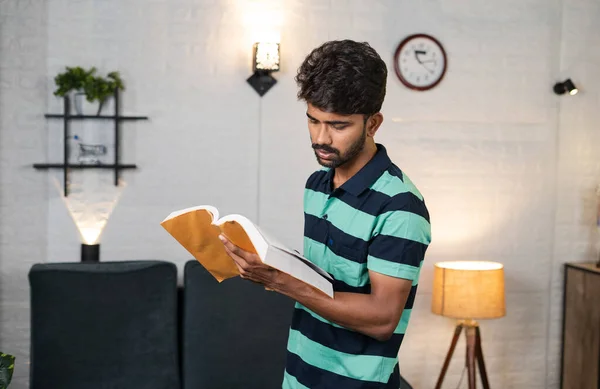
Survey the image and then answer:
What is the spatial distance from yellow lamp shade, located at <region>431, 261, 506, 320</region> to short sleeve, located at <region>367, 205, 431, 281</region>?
1900mm

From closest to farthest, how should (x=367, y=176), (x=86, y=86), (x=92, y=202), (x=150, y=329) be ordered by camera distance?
(x=367, y=176) → (x=150, y=329) → (x=86, y=86) → (x=92, y=202)

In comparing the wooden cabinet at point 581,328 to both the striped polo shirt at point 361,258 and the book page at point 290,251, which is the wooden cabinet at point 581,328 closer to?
the striped polo shirt at point 361,258

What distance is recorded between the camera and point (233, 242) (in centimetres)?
142

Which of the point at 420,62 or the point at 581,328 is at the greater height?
the point at 420,62

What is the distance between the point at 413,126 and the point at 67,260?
5.96 ft

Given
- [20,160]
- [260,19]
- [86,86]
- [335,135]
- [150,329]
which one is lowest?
[150,329]

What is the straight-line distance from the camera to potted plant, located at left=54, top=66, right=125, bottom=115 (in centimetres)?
302

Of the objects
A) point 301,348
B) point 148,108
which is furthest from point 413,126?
point 301,348

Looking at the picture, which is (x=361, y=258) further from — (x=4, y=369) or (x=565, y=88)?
(x=565, y=88)

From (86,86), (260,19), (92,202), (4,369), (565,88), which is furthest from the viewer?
(565,88)

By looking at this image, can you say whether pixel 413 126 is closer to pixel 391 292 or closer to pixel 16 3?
pixel 16 3

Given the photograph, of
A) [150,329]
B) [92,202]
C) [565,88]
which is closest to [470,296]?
[565,88]

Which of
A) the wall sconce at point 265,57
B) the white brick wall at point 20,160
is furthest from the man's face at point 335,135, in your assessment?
the white brick wall at point 20,160

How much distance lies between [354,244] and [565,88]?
8.74ft
